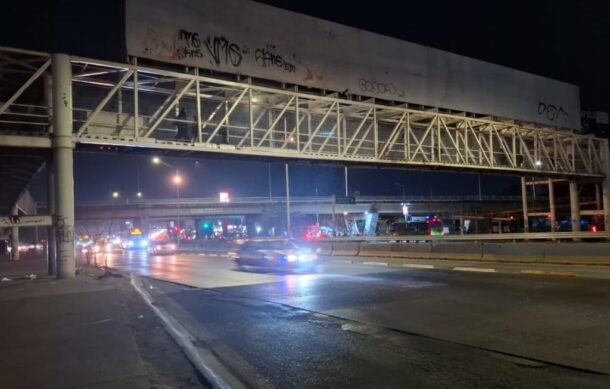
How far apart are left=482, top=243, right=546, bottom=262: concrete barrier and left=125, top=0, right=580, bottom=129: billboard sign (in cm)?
889

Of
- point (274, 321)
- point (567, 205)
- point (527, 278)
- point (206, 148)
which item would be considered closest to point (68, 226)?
point (206, 148)

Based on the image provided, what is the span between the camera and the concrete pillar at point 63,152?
60.5 ft

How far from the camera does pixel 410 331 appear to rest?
9.52 metres

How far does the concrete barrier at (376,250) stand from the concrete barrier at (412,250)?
15.9 inches

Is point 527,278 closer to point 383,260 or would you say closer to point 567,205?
point 383,260

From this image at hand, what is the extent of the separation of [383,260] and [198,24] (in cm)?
1592

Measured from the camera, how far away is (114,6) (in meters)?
20.5

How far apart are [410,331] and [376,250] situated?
23.5 m

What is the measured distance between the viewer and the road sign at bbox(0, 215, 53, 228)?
17.7 metres

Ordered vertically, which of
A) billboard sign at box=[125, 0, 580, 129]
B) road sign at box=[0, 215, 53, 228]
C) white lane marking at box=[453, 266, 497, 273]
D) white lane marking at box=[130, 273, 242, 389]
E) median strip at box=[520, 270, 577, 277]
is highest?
billboard sign at box=[125, 0, 580, 129]

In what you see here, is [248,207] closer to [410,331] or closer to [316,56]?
[316,56]

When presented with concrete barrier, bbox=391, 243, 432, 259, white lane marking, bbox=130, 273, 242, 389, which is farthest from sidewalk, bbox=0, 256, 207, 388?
concrete barrier, bbox=391, 243, 432, 259

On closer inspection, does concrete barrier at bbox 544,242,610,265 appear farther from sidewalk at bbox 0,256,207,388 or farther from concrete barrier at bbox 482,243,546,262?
sidewalk at bbox 0,256,207,388

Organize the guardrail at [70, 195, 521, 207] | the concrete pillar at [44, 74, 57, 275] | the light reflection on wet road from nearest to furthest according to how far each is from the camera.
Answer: the light reflection on wet road < the concrete pillar at [44, 74, 57, 275] < the guardrail at [70, 195, 521, 207]
